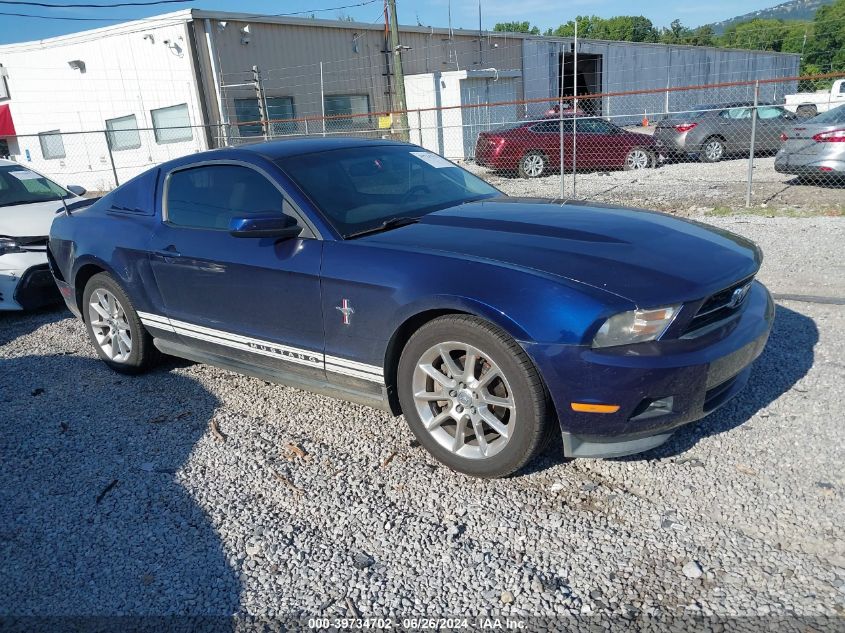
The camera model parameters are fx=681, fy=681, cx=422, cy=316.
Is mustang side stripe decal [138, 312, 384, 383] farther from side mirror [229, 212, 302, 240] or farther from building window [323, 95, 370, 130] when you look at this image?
building window [323, 95, 370, 130]

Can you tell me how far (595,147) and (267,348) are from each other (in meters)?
12.7

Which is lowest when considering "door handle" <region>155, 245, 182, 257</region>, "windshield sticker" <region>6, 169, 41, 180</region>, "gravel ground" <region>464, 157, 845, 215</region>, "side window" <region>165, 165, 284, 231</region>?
"gravel ground" <region>464, 157, 845, 215</region>

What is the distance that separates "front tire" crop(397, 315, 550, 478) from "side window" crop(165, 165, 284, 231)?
1.23 metres

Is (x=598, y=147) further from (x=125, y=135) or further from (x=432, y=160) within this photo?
(x=125, y=135)

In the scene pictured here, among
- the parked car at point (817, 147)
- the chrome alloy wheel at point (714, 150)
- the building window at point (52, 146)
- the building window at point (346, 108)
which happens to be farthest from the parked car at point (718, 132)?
the building window at point (52, 146)

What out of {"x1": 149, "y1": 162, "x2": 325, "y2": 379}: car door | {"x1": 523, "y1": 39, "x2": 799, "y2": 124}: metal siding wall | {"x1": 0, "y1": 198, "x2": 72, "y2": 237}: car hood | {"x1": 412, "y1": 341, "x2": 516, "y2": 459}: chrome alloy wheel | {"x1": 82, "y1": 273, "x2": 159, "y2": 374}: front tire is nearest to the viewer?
{"x1": 412, "y1": 341, "x2": 516, "y2": 459}: chrome alloy wheel

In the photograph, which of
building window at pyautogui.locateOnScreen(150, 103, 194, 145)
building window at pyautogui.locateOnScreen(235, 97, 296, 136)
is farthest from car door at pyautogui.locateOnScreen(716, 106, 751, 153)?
building window at pyautogui.locateOnScreen(150, 103, 194, 145)

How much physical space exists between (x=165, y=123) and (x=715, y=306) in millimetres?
19867

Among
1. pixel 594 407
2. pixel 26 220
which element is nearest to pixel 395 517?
pixel 594 407

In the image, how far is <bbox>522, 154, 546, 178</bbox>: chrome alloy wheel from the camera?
589 inches

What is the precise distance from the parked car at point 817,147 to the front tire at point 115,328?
1028 centimetres

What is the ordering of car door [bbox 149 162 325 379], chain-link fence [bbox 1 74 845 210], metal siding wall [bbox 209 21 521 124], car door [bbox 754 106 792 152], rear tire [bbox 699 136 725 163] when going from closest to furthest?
car door [bbox 149 162 325 379] < chain-link fence [bbox 1 74 845 210] < rear tire [bbox 699 136 725 163] < car door [bbox 754 106 792 152] < metal siding wall [bbox 209 21 521 124]

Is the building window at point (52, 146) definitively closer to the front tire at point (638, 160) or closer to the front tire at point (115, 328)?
the front tire at point (638, 160)

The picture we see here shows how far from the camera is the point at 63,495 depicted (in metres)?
3.39
